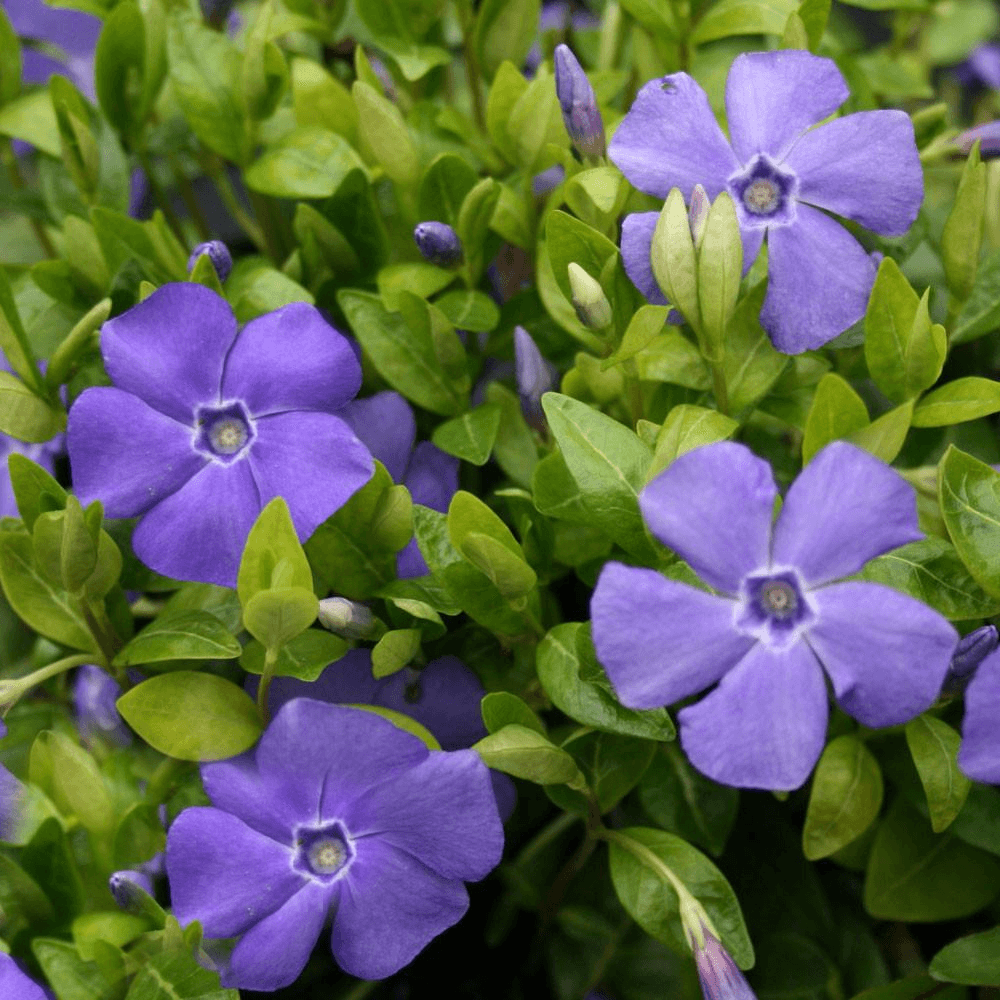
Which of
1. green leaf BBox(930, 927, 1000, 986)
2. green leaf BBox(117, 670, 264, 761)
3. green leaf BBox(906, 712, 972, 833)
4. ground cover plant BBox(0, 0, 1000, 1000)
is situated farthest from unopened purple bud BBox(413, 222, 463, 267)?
green leaf BBox(930, 927, 1000, 986)

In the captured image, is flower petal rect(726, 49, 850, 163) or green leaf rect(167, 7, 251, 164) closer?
flower petal rect(726, 49, 850, 163)

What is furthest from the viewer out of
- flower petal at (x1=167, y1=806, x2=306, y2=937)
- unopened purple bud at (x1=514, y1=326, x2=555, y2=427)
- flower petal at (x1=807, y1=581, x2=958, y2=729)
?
unopened purple bud at (x1=514, y1=326, x2=555, y2=427)

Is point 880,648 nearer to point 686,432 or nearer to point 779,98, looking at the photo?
point 686,432

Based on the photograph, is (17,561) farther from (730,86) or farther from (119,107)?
(730,86)

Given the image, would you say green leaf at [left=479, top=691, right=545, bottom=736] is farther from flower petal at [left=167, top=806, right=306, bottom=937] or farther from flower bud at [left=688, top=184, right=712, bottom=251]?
flower bud at [left=688, top=184, right=712, bottom=251]

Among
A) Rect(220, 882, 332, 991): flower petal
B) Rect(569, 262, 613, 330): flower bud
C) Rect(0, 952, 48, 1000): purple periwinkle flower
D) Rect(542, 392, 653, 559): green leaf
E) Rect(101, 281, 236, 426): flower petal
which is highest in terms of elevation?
Rect(569, 262, 613, 330): flower bud

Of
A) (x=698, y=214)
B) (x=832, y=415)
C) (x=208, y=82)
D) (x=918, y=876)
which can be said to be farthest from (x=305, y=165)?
(x=918, y=876)
